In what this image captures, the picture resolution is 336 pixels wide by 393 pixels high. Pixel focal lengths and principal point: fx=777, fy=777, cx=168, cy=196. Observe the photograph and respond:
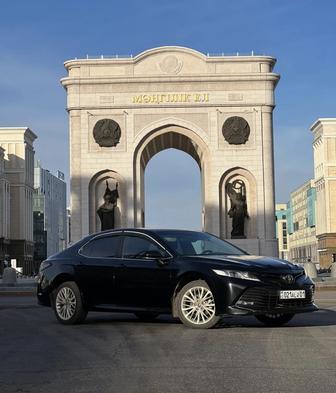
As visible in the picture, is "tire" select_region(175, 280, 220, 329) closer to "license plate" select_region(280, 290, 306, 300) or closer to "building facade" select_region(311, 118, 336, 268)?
"license plate" select_region(280, 290, 306, 300)

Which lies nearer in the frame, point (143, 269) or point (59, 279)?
point (143, 269)

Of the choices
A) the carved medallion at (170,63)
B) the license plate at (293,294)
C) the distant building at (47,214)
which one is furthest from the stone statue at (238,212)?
the distant building at (47,214)

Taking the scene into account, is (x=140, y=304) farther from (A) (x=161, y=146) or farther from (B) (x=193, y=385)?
(A) (x=161, y=146)

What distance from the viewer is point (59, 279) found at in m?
12.8

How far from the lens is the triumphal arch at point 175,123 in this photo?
44.0m

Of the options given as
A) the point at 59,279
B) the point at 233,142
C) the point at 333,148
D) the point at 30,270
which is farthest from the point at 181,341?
the point at 30,270

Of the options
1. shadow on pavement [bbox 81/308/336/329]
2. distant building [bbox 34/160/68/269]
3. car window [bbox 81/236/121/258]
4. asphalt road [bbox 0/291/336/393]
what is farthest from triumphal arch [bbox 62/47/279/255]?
distant building [bbox 34/160/68/269]

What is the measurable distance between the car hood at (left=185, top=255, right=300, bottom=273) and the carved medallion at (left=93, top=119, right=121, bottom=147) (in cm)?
3324

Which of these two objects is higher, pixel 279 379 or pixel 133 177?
pixel 133 177

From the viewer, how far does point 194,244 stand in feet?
39.2

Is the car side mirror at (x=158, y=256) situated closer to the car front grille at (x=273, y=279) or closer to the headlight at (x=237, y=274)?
the headlight at (x=237, y=274)

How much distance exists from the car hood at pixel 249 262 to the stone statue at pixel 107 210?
32.6 meters

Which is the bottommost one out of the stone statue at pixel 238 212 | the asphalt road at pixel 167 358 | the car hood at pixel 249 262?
the asphalt road at pixel 167 358

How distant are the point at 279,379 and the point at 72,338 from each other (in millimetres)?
4234
